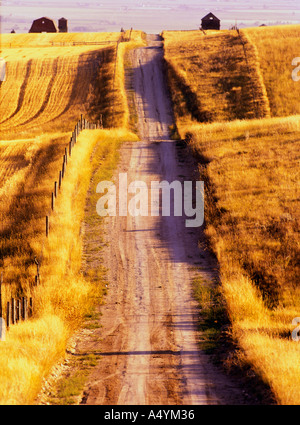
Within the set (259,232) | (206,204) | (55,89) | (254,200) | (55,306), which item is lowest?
(55,89)

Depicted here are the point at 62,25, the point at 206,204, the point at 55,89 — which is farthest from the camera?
the point at 62,25

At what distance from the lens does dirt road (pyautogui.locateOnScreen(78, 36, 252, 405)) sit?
36.6ft

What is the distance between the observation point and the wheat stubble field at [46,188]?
12.6 m

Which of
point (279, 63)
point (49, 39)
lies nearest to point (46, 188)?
point (279, 63)

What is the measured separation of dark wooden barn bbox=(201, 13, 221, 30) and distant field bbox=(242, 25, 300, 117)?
2361 centimetres

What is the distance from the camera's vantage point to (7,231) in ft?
72.6

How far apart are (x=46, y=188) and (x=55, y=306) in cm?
1091

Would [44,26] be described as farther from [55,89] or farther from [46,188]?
[46,188]

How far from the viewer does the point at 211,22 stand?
323ft

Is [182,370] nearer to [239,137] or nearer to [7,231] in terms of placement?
[7,231]

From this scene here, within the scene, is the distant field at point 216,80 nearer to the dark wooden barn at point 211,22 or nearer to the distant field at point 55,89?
the distant field at point 55,89

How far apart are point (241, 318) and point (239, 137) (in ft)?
64.8

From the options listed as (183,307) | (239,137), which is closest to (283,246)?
(183,307)

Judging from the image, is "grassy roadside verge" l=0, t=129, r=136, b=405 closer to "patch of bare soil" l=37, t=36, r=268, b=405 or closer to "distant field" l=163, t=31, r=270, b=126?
"patch of bare soil" l=37, t=36, r=268, b=405
